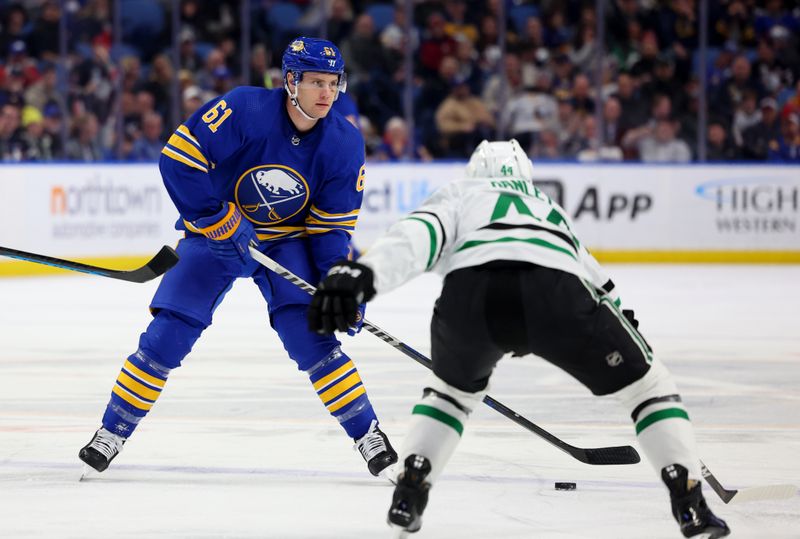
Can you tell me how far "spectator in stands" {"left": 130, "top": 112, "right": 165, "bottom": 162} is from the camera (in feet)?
33.8

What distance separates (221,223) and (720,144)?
810cm

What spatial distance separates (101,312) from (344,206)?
4.37 meters

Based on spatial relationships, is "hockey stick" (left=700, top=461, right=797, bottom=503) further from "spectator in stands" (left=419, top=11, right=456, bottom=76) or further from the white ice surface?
"spectator in stands" (left=419, top=11, right=456, bottom=76)

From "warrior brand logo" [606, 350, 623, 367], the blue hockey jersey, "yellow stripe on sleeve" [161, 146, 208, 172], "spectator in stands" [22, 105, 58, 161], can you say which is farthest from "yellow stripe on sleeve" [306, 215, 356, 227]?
"spectator in stands" [22, 105, 58, 161]

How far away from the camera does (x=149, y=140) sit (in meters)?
10.4

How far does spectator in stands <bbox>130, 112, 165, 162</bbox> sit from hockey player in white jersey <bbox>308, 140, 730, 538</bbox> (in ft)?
25.5

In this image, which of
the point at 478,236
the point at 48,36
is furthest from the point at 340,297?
the point at 48,36

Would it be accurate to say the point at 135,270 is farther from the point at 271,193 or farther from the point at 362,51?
the point at 362,51

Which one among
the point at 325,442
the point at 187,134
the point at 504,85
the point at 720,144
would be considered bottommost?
the point at 720,144

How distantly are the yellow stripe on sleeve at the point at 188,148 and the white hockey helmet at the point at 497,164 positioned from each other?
3.12ft

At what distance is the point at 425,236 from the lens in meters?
2.67

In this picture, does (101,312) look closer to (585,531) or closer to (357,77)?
(357,77)

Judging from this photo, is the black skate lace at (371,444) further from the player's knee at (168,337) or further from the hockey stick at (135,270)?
the hockey stick at (135,270)

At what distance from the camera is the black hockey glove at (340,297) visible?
2.59 metres
